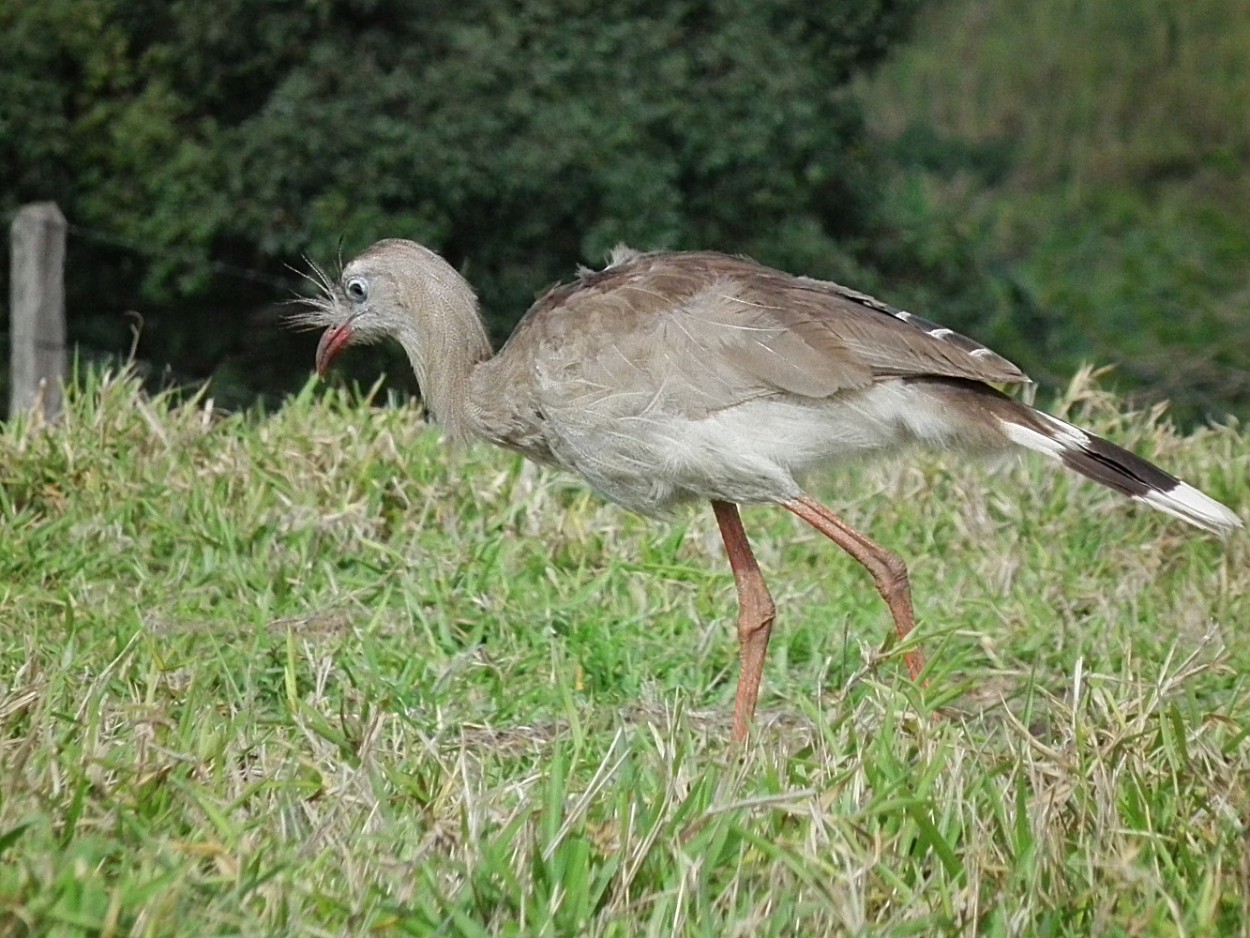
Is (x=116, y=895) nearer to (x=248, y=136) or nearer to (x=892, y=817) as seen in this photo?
(x=892, y=817)

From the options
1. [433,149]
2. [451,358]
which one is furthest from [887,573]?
[433,149]

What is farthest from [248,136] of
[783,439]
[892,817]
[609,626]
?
[892,817]

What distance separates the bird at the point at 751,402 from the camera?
11.6 feet

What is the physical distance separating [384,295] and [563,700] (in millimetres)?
1174

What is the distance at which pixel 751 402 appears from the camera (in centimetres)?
356

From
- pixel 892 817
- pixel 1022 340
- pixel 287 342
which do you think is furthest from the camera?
pixel 1022 340

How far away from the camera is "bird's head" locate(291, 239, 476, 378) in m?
4.00

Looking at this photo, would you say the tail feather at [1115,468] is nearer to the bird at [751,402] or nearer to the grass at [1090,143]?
the bird at [751,402]

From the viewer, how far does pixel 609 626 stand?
419cm

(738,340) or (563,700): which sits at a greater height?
(738,340)

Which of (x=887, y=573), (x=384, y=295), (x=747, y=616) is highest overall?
(x=384, y=295)

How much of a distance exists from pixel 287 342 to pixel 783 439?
5.49 metres

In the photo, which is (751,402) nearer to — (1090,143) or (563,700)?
(563,700)

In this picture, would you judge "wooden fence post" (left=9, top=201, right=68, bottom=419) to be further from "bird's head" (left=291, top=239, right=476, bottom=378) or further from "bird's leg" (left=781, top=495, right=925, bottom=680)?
"bird's leg" (left=781, top=495, right=925, bottom=680)
